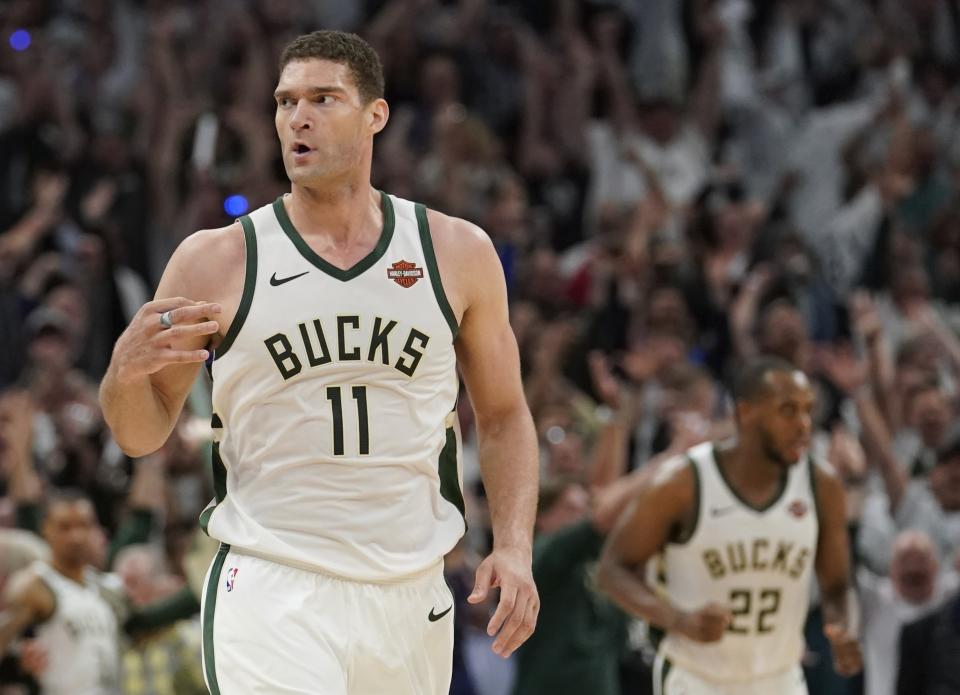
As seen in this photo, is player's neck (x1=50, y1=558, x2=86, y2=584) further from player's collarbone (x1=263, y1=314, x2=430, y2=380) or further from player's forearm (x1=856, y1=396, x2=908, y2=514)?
player's collarbone (x1=263, y1=314, x2=430, y2=380)

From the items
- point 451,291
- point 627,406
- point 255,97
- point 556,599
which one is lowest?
point 556,599

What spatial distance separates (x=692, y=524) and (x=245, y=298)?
3535 mm

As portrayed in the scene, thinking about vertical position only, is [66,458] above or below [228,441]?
below

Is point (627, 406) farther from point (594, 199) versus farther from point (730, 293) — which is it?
point (594, 199)

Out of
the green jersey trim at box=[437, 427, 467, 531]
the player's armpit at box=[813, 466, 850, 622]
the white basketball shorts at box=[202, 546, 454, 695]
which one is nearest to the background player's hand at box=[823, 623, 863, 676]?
the player's armpit at box=[813, 466, 850, 622]

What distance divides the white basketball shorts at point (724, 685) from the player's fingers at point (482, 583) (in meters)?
3.19

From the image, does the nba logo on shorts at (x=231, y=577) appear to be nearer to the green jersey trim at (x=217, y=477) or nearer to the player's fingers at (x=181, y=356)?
the green jersey trim at (x=217, y=477)

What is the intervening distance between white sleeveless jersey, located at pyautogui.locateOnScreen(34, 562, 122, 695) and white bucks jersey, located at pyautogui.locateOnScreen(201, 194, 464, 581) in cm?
495

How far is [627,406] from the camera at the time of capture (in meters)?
11.5

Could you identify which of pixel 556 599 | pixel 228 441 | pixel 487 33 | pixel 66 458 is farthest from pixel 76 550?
pixel 487 33

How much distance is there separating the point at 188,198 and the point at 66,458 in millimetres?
2928

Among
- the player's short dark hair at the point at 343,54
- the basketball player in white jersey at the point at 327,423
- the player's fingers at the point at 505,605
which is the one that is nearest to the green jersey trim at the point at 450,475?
the basketball player in white jersey at the point at 327,423

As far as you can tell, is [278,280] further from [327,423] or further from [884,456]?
A: [884,456]

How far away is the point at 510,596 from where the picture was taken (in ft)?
15.7
